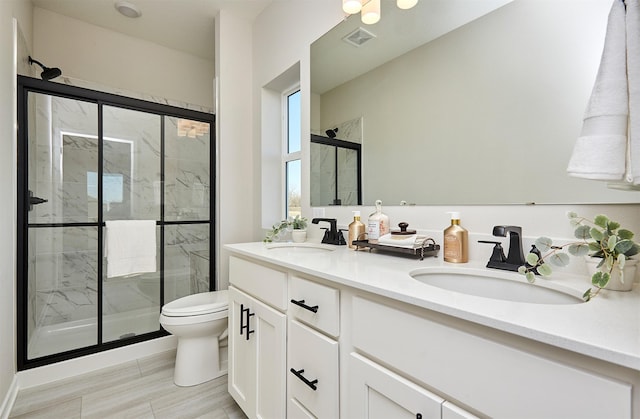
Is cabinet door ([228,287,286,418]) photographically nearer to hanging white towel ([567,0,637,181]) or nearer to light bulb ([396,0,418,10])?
hanging white towel ([567,0,637,181])

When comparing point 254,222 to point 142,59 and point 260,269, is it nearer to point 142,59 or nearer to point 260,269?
point 260,269

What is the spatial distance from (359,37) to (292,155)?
3.08ft

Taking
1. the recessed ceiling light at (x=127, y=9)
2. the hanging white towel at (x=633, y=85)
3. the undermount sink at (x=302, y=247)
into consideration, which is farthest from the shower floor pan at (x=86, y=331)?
the hanging white towel at (x=633, y=85)

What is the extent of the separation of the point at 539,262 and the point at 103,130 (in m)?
2.64

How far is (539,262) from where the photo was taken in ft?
2.72

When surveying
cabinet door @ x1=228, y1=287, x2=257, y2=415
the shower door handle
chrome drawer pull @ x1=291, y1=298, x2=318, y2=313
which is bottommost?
cabinet door @ x1=228, y1=287, x2=257, y2=415

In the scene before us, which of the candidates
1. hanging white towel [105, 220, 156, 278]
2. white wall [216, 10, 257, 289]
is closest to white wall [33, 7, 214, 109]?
white wall [216, 10, 257, 289]

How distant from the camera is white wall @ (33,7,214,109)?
2420 mm

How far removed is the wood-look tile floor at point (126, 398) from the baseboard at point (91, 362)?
4cm

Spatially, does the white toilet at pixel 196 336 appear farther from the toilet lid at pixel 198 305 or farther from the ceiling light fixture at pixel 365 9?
the ceiling light fixture at pixel 365 9

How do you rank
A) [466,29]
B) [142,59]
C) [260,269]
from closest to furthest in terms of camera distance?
1. [466,29]
2. [260,269]
3. [142,59]

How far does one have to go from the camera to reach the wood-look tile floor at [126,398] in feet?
5.05

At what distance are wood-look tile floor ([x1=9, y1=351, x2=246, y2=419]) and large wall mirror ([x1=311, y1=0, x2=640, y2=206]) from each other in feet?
4.60

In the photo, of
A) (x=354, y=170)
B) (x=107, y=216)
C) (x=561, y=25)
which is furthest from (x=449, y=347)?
(x=107, y=216)
